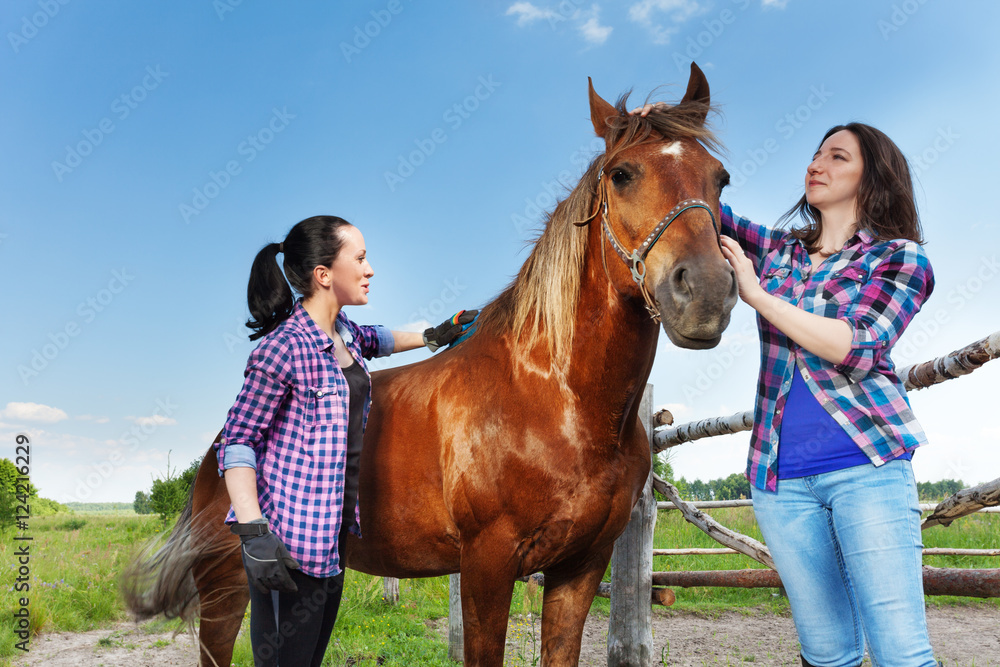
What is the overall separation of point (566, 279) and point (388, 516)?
1.29 metres

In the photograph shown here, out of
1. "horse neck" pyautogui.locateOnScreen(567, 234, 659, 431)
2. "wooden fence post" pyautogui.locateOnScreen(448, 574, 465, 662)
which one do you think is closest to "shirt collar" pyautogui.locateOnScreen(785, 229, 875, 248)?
"horse neck" pyautogui.locateOnScreen(567, 234, 659, 431)

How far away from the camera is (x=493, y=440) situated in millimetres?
2424

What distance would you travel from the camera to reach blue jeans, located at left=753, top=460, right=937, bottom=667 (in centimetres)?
183

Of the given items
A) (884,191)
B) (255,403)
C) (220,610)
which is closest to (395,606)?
(220,610)

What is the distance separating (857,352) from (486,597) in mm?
1505

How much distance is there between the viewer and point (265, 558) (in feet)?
6.35

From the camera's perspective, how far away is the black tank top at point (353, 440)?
2.32m

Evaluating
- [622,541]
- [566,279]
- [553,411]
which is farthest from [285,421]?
[622,541]

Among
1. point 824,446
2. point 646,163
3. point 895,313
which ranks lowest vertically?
point 824,446

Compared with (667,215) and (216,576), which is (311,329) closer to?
(667,215)

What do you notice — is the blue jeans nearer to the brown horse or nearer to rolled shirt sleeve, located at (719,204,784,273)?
the brown horse

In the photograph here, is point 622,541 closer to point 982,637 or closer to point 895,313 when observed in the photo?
point 895,313

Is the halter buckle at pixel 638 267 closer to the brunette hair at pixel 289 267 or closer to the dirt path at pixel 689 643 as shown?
the brunette hair at pixel 289 267

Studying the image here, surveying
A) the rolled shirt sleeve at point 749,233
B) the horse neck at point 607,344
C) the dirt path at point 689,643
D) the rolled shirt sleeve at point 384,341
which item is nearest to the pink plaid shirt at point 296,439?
the rolled shirt sleeve at point 384,341
